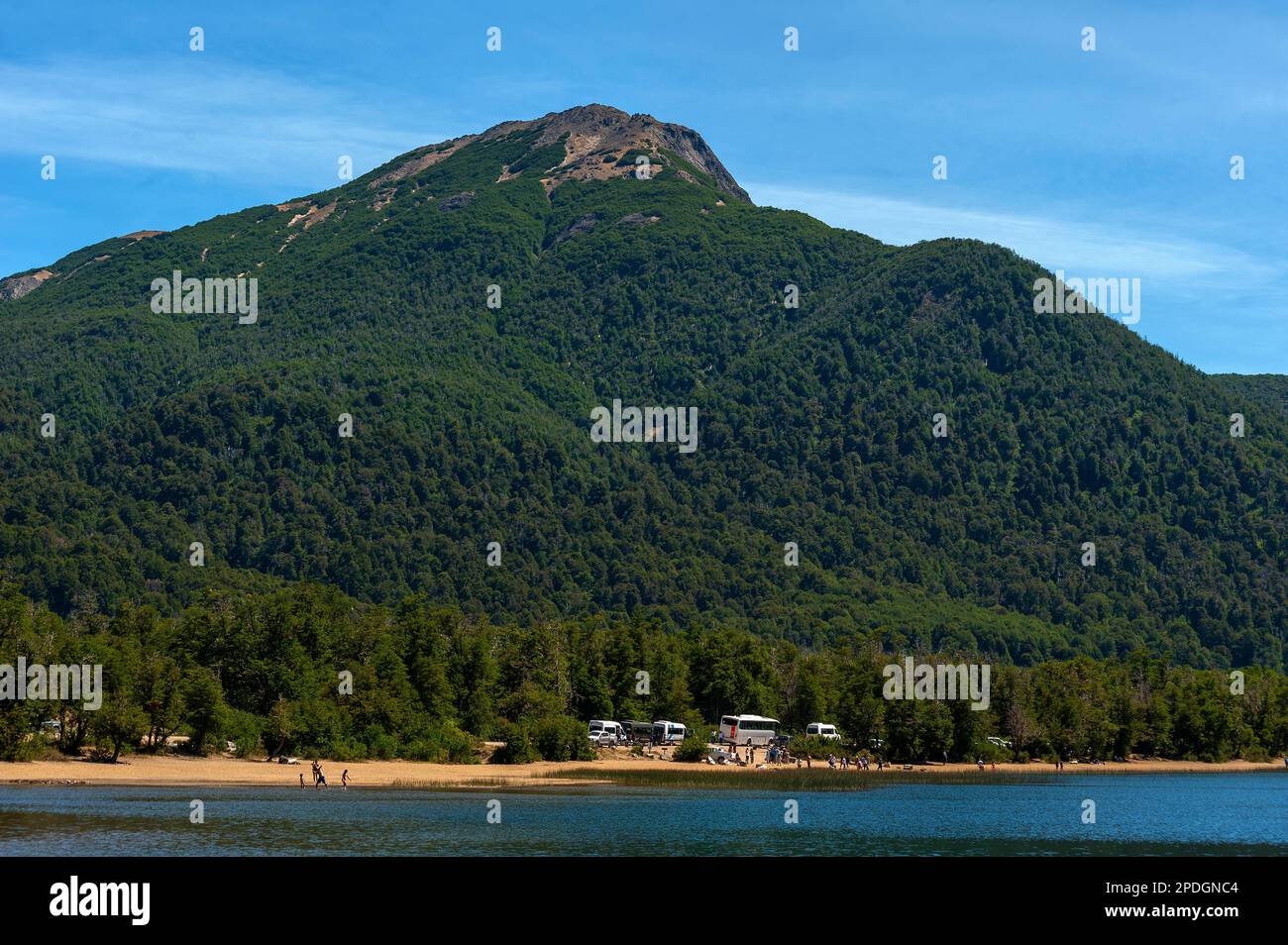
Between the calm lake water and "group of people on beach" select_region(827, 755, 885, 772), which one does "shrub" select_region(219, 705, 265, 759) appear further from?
"group of people on beach" select_region(827, 755, 885, 772)

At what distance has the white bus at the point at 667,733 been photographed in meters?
128

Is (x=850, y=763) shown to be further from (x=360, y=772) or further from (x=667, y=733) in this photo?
(x=360, y=772)

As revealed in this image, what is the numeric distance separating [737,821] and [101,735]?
1638 inches

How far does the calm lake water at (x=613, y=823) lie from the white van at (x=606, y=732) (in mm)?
30062

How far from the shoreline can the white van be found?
12.2 feet

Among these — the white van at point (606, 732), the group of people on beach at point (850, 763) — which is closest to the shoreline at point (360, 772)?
the group of people on beach at point (850, 763)

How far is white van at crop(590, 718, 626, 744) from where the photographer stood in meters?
123

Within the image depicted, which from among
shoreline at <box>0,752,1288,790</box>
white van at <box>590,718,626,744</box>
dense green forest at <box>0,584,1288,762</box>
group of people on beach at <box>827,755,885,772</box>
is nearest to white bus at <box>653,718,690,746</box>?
dense green forest at <box>0,584,1288,762</box>

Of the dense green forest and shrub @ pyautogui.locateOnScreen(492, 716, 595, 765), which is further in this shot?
shrub @ pyautogui.locateOnScreen(492, 716, 595, 765)

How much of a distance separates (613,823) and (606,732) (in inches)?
2133

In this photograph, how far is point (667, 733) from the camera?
128 m

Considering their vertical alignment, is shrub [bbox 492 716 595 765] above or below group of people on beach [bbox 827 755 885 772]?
above
